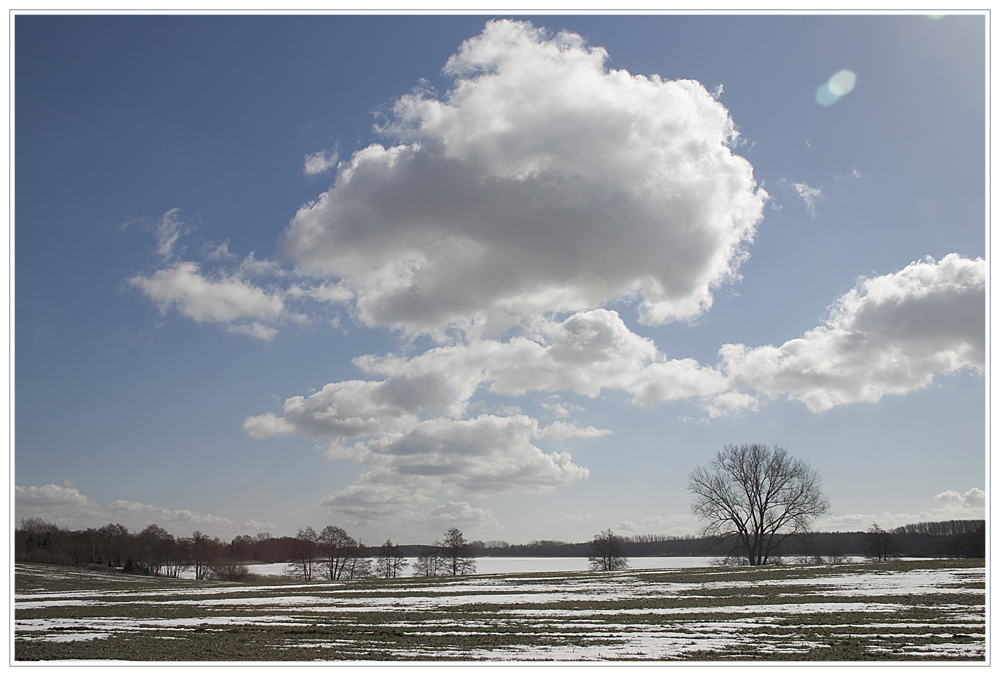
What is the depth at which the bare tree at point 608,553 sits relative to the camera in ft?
311

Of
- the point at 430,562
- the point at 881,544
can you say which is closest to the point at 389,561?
the point at 430,562

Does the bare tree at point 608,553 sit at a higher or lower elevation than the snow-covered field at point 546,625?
lower

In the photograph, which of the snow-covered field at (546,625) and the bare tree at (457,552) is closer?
the snow-covered field at (546,625)

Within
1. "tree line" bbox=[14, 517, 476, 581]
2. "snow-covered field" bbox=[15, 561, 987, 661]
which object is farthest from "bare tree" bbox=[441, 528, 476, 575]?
"snow-covered field" bbox=[15, 561, 987, 661]

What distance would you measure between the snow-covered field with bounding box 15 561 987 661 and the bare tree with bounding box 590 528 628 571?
235 ft

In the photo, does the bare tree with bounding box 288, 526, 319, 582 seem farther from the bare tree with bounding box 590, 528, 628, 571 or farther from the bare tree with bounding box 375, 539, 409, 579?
the bare tree with bounding box 590, 528, 628, 571

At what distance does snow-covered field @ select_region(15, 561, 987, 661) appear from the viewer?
12.7 meters

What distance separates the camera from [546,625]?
54.2 feet

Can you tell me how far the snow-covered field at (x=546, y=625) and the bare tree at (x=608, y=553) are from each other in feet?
235

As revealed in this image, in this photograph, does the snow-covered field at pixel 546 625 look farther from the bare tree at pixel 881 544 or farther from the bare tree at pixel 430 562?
the bare tree at pixel 881 544

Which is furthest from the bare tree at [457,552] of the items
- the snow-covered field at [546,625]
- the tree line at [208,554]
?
the snow-covered field at [546,625]

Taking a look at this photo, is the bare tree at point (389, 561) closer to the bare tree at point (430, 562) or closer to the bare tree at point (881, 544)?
the bare tree at point (430, 562)
